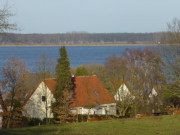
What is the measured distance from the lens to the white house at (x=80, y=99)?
31.5 metres

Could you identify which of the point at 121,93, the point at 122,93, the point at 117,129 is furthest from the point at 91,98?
the point at 117,129

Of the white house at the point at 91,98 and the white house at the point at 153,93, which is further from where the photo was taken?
the white house at the point at 153,93

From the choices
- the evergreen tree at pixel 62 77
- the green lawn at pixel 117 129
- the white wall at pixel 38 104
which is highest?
the evergreen tree at pixel 62 77

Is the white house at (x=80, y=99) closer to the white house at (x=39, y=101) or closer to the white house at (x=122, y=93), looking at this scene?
the white house at (x=39, y=101)

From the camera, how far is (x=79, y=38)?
194 m

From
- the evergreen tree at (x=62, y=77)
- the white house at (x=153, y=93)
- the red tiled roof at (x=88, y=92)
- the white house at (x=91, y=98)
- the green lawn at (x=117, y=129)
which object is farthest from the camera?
the red tiled roof at (x=88, y=92)

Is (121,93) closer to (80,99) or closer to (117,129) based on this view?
(80,99)

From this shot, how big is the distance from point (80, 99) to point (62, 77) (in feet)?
11.6

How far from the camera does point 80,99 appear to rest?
32.8m

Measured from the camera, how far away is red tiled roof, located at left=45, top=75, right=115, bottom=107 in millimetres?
31875

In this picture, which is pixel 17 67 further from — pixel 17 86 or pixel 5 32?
pixel 5 32

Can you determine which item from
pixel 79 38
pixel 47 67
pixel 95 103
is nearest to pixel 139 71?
pixel 95 103

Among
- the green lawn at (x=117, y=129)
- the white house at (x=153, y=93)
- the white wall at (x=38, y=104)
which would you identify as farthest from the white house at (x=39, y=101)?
the green lawn at (x=117, y=129)

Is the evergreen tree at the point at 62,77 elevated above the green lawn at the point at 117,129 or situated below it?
above
